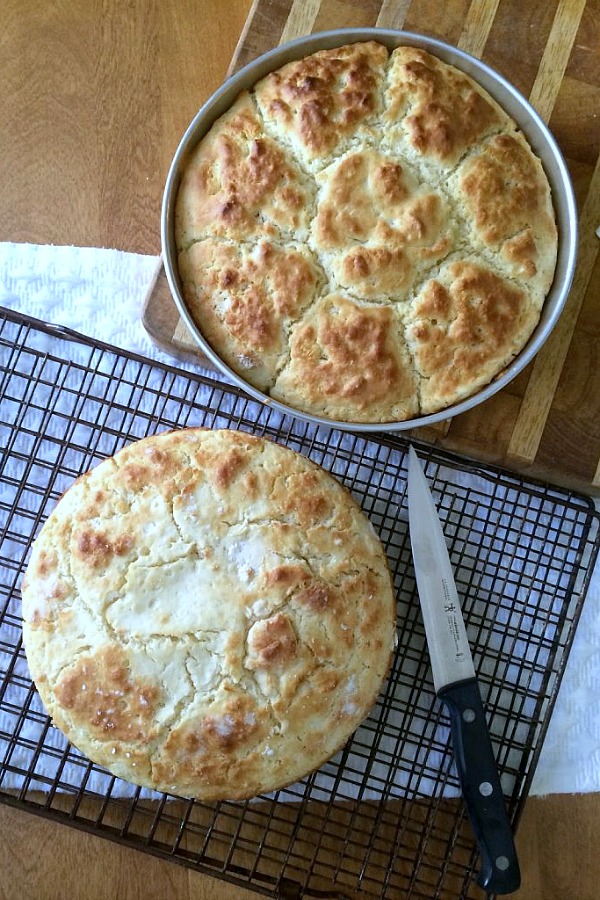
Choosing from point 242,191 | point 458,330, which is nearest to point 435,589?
point 458,330

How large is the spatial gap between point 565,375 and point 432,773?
1.03 metres

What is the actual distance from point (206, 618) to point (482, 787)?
732 millimetres

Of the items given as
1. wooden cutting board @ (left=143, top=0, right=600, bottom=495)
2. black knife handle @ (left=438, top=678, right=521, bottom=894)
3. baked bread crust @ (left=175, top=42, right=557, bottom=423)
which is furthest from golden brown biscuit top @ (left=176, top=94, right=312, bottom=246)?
black knife handle @ (left=438, top=678, right=521, bottom=894)

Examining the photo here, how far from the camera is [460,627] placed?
78.3 inches

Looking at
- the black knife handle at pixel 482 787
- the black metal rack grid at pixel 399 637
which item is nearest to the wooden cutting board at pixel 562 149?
the black metal rack grid at pixel 399 637

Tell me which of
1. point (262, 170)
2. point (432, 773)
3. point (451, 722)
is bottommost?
point (432, 773)

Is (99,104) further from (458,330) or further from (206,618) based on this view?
(206,618)

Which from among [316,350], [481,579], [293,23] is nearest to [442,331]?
[316,350]

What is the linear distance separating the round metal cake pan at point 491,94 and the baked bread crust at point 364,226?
30 millimetres

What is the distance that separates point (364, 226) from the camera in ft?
6.43

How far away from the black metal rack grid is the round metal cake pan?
0.17m

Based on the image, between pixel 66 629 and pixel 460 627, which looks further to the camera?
pixel 460 627

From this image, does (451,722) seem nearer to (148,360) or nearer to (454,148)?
(148,360)

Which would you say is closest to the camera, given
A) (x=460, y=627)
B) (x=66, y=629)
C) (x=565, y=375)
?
(x=66, y=629)
